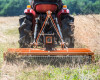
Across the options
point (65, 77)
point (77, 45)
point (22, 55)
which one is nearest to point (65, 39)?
point (77, 45)

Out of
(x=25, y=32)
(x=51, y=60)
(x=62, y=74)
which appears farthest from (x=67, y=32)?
(x=62, y=74)

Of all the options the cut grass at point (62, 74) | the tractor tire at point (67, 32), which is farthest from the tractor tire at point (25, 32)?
the cut grass at point (62, 74)

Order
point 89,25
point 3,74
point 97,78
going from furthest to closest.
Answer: point 89,25, point 3,74, point 97,78

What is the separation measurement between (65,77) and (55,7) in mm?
2172

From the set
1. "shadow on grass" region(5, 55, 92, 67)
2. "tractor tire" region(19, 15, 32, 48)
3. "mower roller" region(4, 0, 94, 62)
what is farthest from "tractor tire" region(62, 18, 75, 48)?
"shadow on grass" region(5, 55, 92, 67)

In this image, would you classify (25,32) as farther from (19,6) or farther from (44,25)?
(19,6)

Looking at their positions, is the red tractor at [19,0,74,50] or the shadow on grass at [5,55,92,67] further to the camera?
the red tractor at [19,0,74,50]

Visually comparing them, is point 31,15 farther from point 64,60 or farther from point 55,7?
point 64,60

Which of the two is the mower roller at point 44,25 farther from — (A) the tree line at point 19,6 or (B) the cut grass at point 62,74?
(A) the tree line at point 19,6

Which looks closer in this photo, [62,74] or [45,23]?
[62,74]

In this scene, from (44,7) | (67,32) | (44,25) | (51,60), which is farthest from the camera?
(67,32)

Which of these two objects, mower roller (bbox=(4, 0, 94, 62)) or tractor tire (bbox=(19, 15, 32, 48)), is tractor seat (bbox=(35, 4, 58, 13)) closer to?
mower roller (bbox=(4, 0, 94, 62))

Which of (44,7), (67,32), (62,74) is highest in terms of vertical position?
(44,7)

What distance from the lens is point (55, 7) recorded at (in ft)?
13.4
